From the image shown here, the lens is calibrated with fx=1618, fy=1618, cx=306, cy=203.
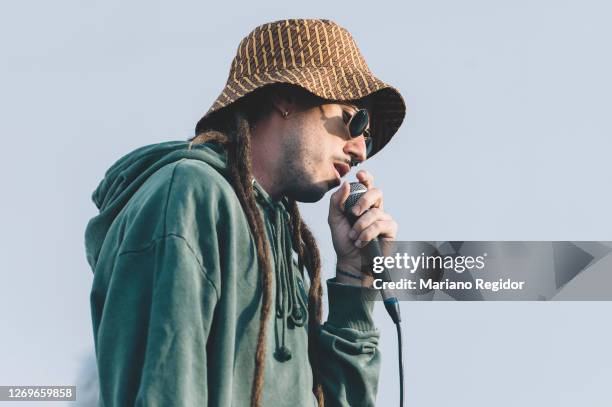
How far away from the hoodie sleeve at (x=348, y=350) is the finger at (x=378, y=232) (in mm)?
221

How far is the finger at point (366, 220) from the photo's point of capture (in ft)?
19.1

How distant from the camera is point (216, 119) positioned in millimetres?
5770

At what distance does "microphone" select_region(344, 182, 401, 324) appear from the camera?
19.1 feet

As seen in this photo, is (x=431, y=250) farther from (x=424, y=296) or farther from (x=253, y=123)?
(x=253, y=123)

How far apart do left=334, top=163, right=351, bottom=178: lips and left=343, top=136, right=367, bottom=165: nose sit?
53mm

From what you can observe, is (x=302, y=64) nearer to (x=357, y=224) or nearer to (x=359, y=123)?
(x=359, y=123)

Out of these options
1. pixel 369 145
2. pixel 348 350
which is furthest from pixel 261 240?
pixel 369 145

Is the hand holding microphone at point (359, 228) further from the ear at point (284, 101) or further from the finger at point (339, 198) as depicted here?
the ear at point (284, 101)

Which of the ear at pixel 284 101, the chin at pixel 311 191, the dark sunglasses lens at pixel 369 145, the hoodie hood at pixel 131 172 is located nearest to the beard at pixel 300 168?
the chin at pixel 311 191

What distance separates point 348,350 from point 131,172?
1.07 meters

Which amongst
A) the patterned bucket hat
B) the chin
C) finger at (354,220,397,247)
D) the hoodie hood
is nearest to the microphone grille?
finger at (354,220,397,247)

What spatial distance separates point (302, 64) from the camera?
5832mm

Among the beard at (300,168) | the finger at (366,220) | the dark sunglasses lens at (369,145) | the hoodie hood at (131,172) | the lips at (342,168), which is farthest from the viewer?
the dark sunglasses lens at (369,145)

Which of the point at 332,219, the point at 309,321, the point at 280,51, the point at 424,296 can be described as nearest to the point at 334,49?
the point at 280,51
